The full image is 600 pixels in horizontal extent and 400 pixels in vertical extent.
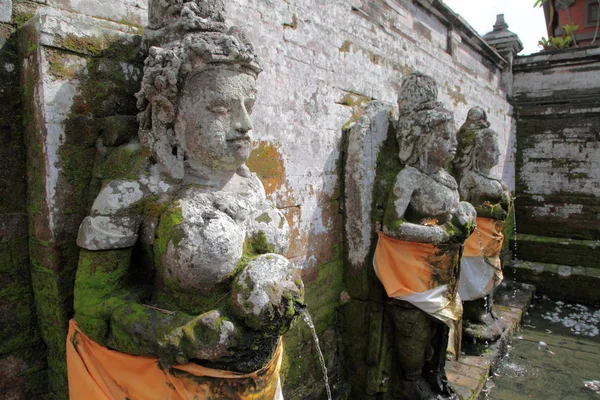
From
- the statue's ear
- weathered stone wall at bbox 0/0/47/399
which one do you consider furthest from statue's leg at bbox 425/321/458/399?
weathered stone wall at bbox 0/0/47/399

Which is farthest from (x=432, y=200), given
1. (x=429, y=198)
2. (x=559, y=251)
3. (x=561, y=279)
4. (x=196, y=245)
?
(x=559, y=251)

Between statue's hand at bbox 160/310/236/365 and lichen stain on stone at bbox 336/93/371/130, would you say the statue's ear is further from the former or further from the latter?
lichen stain on stone at bbox 336/93/371/130

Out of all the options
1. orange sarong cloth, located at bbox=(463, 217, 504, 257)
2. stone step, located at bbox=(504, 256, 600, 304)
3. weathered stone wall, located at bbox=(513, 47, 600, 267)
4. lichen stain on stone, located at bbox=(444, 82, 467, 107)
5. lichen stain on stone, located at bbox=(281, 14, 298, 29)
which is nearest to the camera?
lichen stain on stone, located at bbox=(281, 14, 298, 29)

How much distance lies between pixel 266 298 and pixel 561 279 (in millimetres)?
7939

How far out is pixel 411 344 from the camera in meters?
3.61

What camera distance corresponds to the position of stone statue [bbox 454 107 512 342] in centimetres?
502

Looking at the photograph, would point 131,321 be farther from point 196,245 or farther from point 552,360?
point 552,360

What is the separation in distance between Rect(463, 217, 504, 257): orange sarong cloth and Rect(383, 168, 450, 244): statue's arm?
184 cm

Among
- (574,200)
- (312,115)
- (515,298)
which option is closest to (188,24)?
(312,115)

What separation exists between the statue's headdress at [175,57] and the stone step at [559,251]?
8.51m

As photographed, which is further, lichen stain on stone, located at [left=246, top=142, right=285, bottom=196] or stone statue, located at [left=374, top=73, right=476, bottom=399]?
stone statue, located at [left=374, top=73, right=476, bottom=399]

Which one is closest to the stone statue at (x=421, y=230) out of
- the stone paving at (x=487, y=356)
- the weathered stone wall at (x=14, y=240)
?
the stone paving at (x=487, y=356)

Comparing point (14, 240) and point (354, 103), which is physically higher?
point (354, 103)

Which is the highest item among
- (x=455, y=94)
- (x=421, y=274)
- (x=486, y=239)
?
(x=455, y=94)
